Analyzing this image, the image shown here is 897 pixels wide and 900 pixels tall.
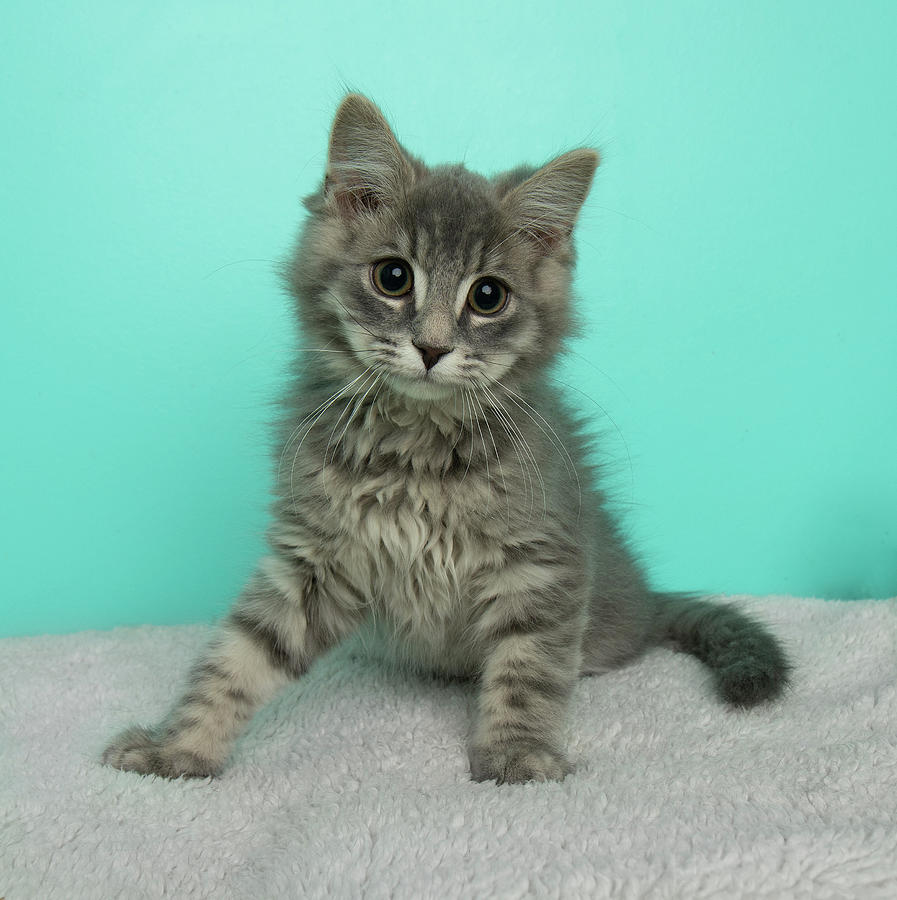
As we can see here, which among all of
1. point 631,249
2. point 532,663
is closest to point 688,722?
point 532,663

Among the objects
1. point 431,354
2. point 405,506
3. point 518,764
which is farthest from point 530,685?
point 431,354

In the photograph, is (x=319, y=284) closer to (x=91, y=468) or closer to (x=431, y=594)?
(x=431, y=594)

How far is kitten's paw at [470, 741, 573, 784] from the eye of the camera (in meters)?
1.53

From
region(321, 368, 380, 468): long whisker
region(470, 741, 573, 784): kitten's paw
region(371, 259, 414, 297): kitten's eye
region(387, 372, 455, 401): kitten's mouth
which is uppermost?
region(371, 259, 414, 297): kitten's eye

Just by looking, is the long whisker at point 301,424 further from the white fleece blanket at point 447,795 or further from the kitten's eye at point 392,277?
the white fleece blanket at point 447,795

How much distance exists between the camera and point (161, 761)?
157cm

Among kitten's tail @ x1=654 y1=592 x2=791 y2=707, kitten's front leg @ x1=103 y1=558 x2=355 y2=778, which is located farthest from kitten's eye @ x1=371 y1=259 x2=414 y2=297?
kitten's tail @ x1=654 y1=592 x2=791 y2=707

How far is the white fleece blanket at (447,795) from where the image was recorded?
114cm

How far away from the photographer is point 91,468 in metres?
2.65

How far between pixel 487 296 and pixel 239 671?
0.84 m

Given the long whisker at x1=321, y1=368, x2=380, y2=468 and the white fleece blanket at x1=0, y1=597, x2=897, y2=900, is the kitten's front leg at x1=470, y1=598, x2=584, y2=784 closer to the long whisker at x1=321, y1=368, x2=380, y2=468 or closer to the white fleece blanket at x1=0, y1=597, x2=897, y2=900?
the white fleece blanket at x1=0, y1=597, x2=897, y2=900

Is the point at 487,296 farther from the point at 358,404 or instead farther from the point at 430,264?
the point at 358,404

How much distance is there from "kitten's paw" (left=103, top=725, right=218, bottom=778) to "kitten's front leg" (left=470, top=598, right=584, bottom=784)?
1.60ft

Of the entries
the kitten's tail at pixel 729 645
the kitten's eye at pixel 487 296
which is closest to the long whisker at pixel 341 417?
the kitten's eye at pixel 487 296
